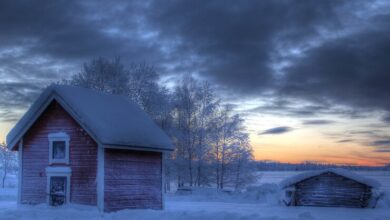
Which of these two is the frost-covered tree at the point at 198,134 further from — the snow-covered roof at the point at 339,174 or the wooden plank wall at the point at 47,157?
the wooden plank wall at the point at 47,157

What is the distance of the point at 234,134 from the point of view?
6028cm

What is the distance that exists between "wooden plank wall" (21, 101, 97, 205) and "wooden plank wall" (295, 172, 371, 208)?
1951 centimetres

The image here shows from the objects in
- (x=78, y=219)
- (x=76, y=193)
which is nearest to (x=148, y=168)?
(x=76, y=193)

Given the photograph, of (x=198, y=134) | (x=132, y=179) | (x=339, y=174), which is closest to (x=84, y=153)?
(x=132, y=179)

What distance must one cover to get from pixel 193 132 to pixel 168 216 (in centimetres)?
3666

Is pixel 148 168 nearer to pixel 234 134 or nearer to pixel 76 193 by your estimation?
pixel 76 193

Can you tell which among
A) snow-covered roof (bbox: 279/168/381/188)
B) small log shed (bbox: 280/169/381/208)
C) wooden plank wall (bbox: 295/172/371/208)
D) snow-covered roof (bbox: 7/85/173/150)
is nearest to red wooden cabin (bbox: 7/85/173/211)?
snow-covered roof (bbox: 7/85/173/150)

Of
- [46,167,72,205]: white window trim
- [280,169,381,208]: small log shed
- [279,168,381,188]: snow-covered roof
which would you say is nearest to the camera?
[46,167,72,205]: white window trim

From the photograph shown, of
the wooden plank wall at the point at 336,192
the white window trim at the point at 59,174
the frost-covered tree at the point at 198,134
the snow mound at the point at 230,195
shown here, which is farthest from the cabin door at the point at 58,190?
the frost-covered tree at the point at 198,134

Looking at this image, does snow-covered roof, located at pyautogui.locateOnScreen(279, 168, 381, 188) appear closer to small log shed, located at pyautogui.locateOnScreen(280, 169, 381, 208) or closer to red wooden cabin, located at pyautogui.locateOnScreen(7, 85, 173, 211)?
small log shed, located at pyautogui.locateOnScreen(280, 169, 381, 208)

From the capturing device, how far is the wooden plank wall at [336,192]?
129ft

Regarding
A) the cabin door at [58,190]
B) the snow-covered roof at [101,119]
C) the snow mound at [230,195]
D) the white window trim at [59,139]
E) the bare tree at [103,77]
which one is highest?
the bare tree at [103,77]

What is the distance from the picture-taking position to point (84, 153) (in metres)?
27.8

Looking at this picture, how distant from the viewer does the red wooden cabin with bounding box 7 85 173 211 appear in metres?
27.3
